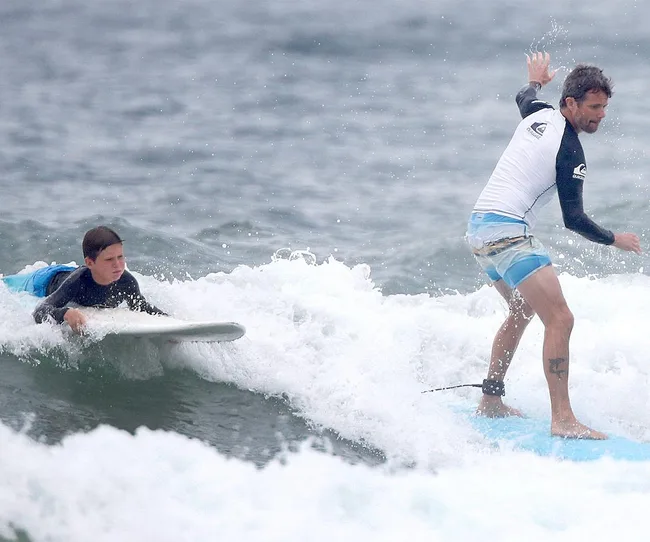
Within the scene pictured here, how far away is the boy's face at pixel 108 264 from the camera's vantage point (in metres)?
6.13

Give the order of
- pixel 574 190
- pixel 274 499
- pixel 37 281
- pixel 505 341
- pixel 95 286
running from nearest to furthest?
pixel 274 499 → pixel 574 190 → pixel 505 341 → pixel 95 286 → pixel 37 281

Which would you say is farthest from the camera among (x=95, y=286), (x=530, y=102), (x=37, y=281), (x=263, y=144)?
(x=263, y=144)

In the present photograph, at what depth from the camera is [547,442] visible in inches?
226

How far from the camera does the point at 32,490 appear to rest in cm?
424

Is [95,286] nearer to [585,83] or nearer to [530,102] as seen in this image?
[530,102]

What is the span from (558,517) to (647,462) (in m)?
1.10

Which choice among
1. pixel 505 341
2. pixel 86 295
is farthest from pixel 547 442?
pixel 86 295

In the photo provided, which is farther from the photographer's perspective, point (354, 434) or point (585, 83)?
point (354, 434)

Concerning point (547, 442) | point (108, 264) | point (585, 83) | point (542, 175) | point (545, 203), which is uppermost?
point (585, 83)

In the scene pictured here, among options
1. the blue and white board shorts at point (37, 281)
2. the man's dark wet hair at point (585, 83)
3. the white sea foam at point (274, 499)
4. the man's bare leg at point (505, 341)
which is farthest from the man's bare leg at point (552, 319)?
the blue and white board shorts at point (37, 281)

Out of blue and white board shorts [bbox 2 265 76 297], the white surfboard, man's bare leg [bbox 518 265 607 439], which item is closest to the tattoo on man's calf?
Answer: man's bare leg [bbox 518 265 607 439]

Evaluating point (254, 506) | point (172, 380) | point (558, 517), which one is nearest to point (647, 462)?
point (558, 517)

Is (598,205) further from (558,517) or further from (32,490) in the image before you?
(32,490)

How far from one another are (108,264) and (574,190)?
110 inches
